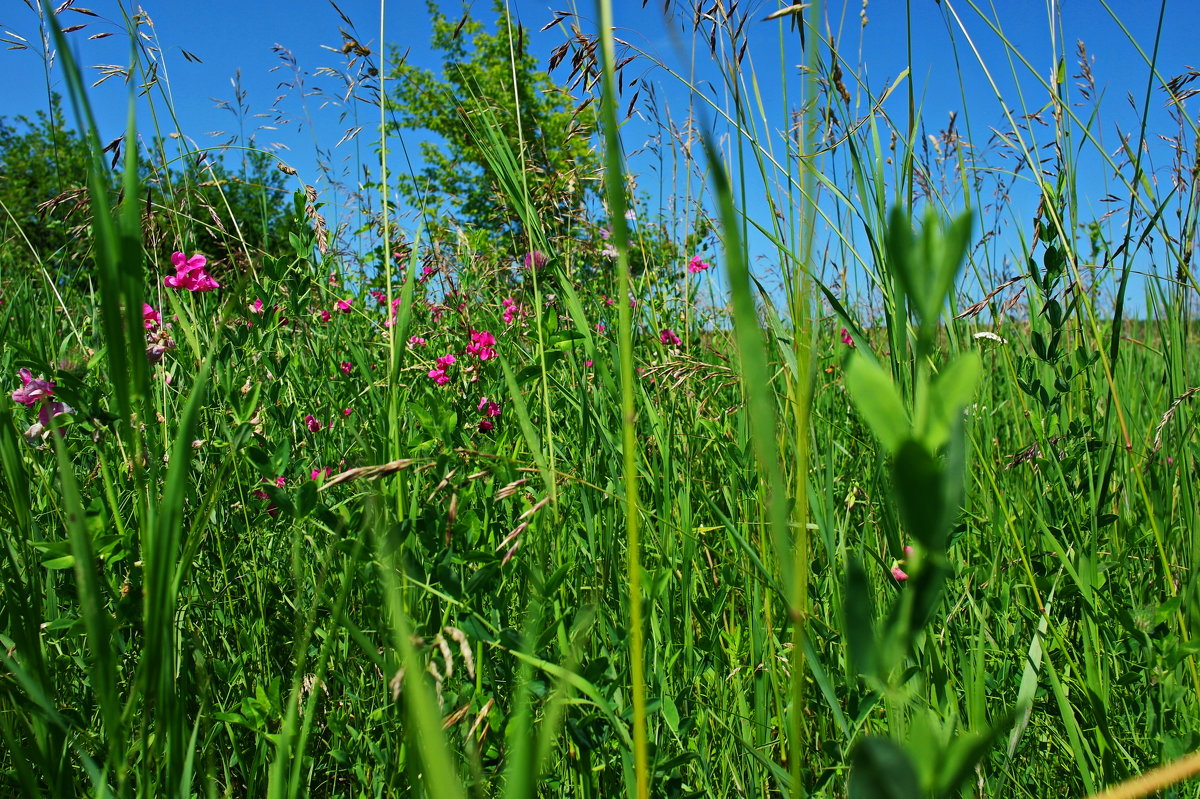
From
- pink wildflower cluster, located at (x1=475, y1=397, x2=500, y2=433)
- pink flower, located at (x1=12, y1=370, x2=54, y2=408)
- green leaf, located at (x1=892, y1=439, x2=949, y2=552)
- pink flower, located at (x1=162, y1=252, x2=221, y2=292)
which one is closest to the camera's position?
→ green leaf, located at (x1=892, y1=439, x2=949, y2=552)

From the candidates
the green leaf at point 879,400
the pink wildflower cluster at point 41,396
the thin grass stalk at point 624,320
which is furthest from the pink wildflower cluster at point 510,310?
the green leaf at point 879,400

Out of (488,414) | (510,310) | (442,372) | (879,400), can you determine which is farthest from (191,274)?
(879,400)

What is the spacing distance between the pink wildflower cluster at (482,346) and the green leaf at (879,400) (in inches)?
58.2

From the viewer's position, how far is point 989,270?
7.88 feet

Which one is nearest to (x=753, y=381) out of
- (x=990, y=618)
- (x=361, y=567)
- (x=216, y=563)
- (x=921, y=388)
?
(x=921, y=388)

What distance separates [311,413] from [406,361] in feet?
1.22

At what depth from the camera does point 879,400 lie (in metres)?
0.28

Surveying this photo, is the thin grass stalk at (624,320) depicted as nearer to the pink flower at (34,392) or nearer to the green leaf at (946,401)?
the green leaf at (946,401)

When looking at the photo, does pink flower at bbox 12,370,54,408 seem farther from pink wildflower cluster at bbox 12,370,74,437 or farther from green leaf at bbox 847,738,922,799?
green leaf at bbox 847,738,922,799

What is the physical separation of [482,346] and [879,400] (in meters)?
1.57

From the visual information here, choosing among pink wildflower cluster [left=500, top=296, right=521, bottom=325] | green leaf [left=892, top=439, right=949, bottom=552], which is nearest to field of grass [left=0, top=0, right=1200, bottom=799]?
green leaf [left=892, top=439, right=949, bottom=552]

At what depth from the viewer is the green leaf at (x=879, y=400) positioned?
273 mm

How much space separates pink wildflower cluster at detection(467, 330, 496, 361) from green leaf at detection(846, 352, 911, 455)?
1.48 metres

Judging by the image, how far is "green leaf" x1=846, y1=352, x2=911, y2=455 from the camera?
273mm
